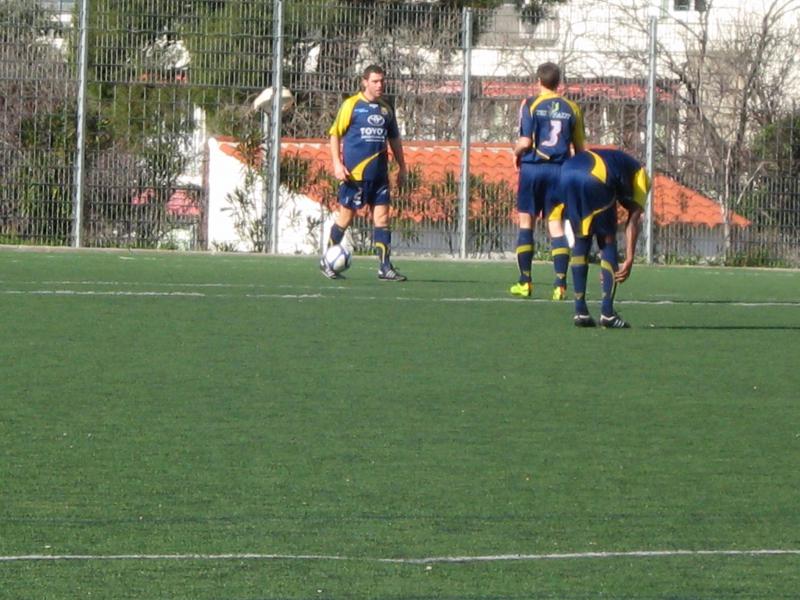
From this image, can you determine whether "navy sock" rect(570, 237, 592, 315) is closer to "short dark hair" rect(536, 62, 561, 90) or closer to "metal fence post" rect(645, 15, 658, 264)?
"short dark hair" rect(536, 62, 561, 90)

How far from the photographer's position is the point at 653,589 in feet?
15.1

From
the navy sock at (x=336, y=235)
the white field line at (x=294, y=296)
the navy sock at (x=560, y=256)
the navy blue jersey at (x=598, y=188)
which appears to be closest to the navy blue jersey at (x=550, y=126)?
the navy sock at (x=560, y=256)

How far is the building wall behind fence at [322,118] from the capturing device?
2184cm

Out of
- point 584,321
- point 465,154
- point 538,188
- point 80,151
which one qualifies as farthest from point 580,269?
point 80,151

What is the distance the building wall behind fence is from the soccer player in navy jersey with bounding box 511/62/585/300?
744 cm

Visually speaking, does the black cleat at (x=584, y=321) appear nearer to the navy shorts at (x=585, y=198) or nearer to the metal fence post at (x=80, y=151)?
the navy shorts at (x=585, y=198)

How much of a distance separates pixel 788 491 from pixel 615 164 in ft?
17.9

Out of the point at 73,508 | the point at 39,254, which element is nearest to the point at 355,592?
the point at 73,508

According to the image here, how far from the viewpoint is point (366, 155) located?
16328 millimetres

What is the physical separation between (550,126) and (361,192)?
2456 mm

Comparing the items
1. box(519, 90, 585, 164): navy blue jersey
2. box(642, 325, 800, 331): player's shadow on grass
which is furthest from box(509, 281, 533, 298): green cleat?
box(642, 325, 800, 331): player's shadow on grass

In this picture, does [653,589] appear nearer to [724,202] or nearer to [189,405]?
[189,405]

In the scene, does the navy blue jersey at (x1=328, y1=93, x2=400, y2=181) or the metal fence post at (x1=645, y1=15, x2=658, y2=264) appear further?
the metal fence post at (x1=645, y1=15, x2=658, y2=264)

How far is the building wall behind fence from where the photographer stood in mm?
21844
